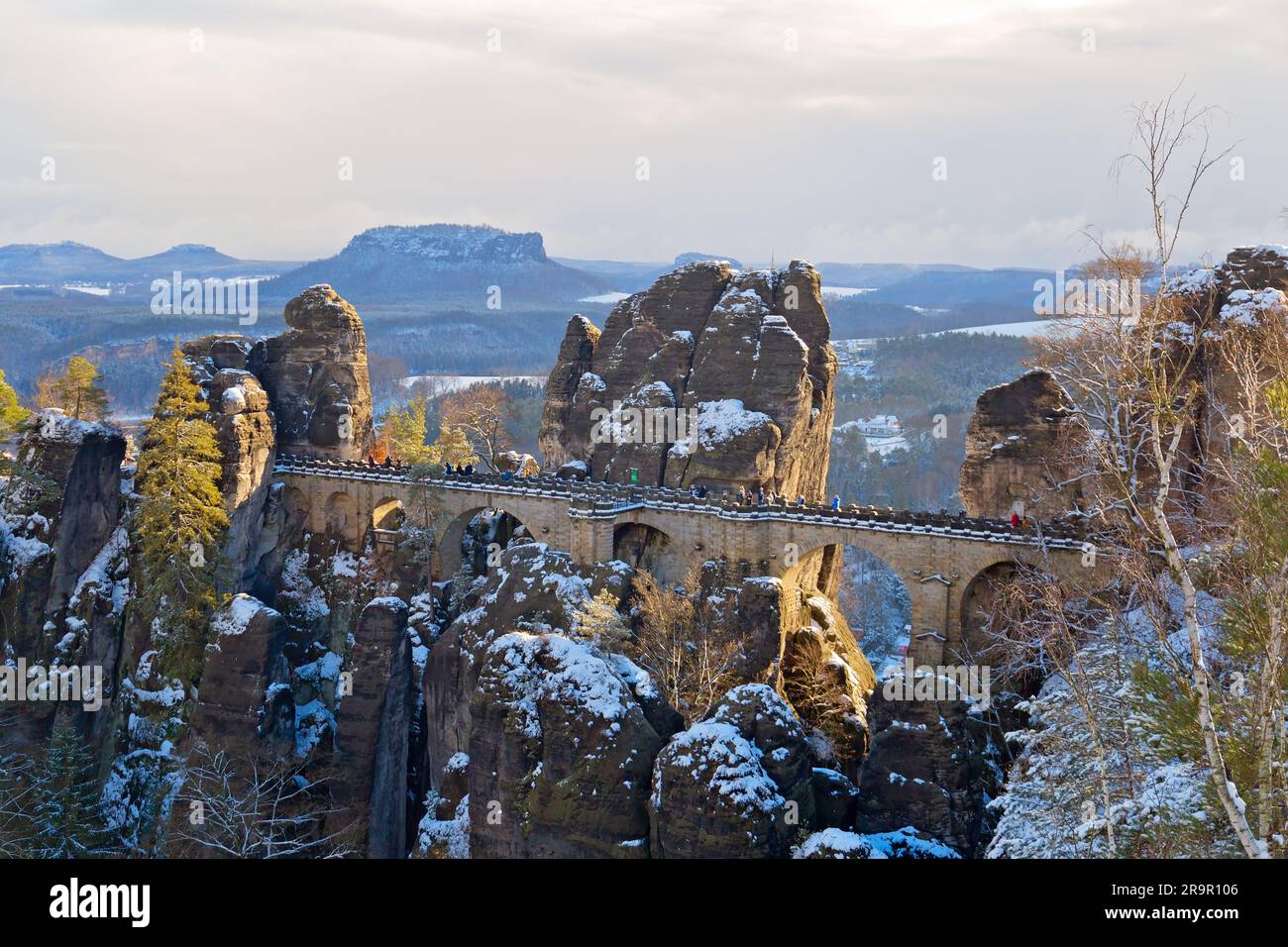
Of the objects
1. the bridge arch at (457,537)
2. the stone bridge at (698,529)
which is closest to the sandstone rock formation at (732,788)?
the stone bridge at (698,529)

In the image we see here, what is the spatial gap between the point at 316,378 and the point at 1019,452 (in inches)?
1503

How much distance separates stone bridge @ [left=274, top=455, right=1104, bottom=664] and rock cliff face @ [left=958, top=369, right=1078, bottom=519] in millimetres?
4155

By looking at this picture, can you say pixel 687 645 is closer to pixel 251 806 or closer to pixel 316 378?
pixel 251 806

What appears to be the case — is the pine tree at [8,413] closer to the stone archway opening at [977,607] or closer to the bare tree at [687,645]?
the bare tree at [687,645]

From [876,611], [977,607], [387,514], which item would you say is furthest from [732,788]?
[876,611]

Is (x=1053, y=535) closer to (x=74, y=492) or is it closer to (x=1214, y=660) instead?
(x=1214, y=660)

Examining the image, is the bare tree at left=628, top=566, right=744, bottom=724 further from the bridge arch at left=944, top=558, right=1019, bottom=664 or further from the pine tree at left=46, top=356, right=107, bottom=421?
the pine tree at left=46, top=356, right=107, bottom=421

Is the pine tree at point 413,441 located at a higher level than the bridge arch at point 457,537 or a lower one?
higher

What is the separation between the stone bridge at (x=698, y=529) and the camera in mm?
44281

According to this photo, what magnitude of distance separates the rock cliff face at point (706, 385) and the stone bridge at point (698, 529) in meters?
3.53

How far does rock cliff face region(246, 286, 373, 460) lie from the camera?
6359 cm

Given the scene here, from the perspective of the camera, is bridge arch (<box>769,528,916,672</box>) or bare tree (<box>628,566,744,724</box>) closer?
bare tree (<box>628,566,744,724</box>)

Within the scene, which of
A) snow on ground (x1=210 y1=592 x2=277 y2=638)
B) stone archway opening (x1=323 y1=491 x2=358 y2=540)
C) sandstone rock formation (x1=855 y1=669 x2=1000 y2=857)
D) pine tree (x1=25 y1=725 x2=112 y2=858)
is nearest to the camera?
sandstone rock formation (x1=855 y1=669 x2=1000 y2=857)

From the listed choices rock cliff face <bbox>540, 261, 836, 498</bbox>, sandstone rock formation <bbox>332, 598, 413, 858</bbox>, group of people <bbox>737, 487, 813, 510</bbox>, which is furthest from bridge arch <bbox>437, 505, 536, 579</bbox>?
group of people <bbox>737, 487, 813, 510</bbox>
